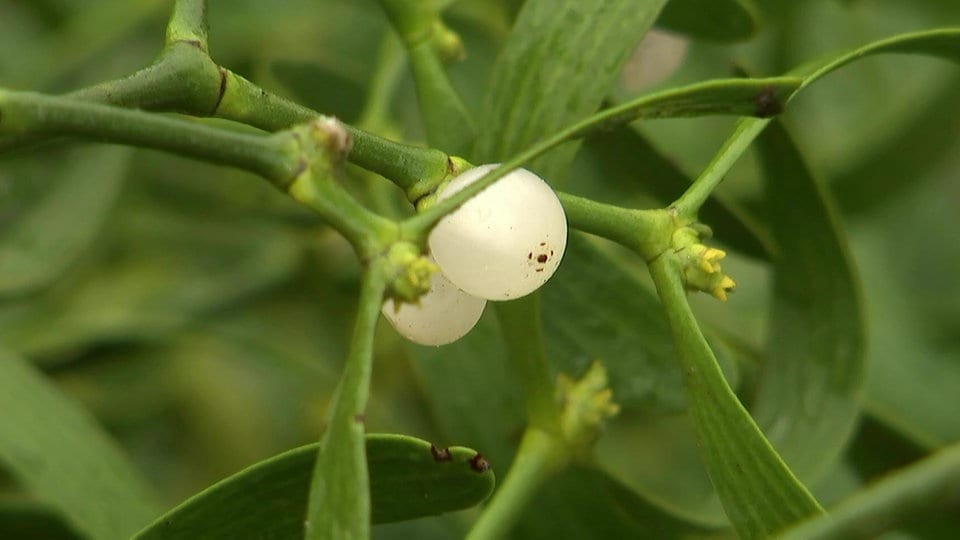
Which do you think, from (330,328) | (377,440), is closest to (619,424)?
(330,328)

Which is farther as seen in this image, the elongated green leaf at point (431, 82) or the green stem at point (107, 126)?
the elongated green leaf at point (431, 82)

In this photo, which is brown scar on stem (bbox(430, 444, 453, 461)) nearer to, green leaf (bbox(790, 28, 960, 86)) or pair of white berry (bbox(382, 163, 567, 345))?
pair of white berry (bbox(382, 163, 567, 345))

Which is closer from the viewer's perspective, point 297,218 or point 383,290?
point 383,290

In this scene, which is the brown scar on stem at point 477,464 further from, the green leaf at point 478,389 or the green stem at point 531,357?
the green leaf at point 478,389

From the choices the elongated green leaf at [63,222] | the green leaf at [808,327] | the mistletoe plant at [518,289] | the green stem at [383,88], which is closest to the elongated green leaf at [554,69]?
the mistletoe plant at [518,289]

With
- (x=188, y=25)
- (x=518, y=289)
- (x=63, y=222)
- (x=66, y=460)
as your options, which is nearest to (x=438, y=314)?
(x=518, y=289)

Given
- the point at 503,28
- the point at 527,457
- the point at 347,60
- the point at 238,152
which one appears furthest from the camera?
the point at 347,60

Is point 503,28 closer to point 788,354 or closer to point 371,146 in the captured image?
point 788,354
